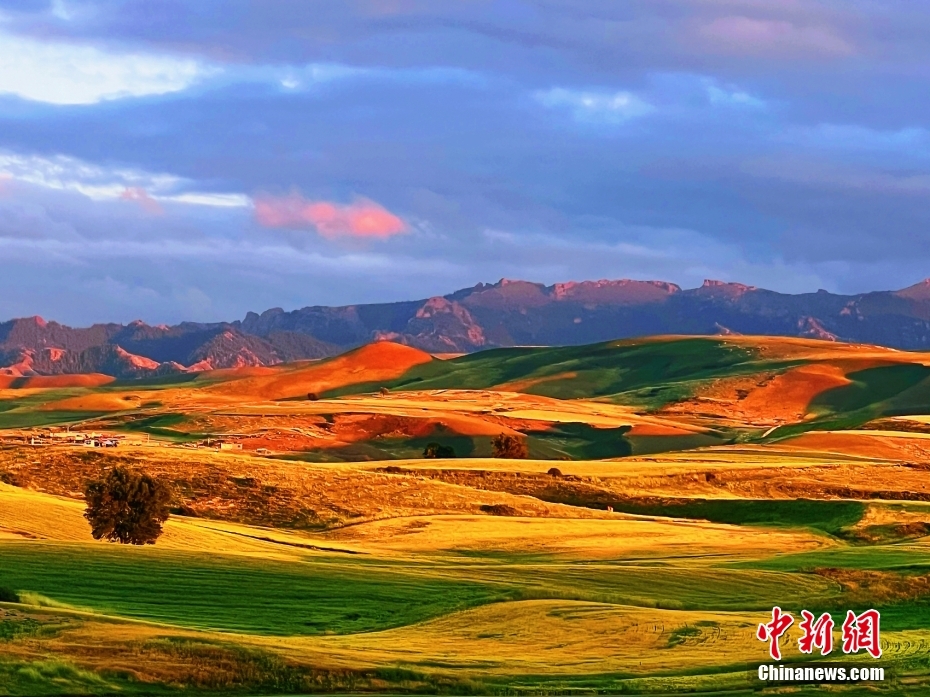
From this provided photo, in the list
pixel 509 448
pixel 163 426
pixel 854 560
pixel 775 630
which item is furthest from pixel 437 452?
pixel 775 630

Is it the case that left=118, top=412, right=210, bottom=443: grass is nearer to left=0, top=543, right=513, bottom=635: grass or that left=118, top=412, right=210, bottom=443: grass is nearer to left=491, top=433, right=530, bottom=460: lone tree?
left=491, top=433, right=530, bottom=460: lone tree

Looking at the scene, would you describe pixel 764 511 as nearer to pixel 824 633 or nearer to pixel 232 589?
pixel 232 589

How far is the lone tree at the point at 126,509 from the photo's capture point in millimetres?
60750

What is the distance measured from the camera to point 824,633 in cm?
3809

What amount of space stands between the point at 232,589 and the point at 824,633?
1874 centimetres

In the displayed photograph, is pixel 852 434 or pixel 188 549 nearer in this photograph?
pixel 188 549

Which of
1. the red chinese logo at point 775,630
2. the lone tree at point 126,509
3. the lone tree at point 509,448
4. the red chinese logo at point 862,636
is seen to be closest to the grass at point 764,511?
the lone tree at point 126,509

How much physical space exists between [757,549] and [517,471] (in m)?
36.1

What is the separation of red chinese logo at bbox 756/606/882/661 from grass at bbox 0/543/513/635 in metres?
9.92

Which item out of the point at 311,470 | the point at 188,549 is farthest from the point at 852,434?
the point at 188,549

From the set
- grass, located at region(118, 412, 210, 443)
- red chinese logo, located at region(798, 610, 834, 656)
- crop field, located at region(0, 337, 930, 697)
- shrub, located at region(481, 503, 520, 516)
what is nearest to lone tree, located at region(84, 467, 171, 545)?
crop field, located at region(0, 337, 930, 697)

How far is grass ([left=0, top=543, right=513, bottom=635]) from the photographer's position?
41.3 m

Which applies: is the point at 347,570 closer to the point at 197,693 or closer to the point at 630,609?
the point at 630,609

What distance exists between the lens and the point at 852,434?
14175cm
